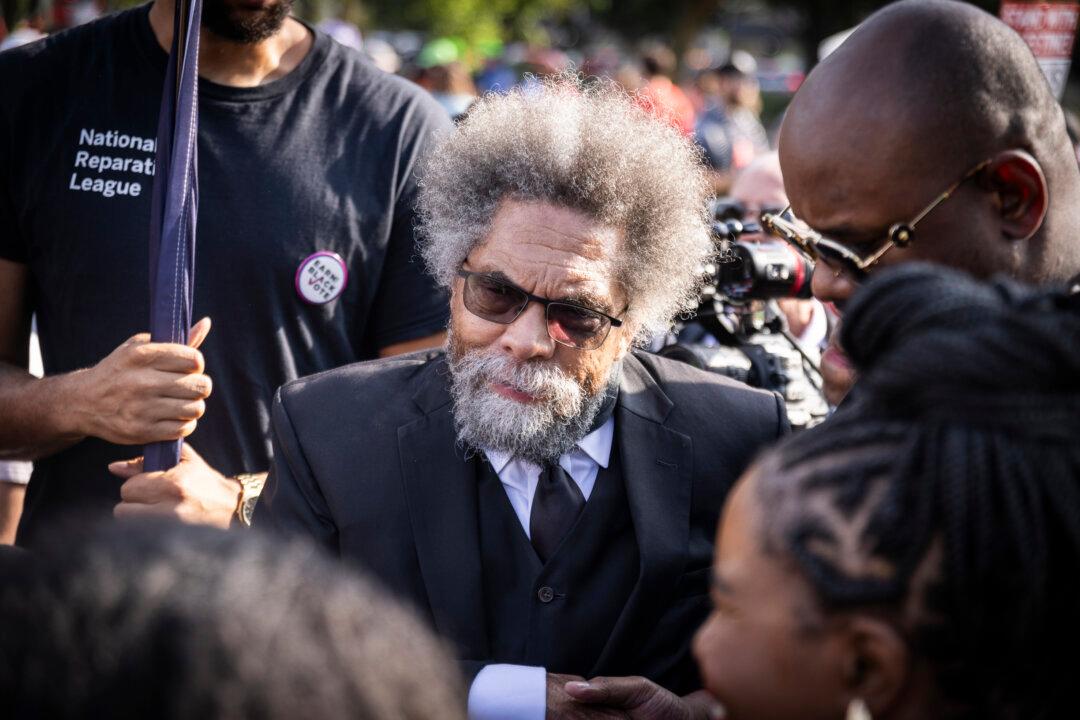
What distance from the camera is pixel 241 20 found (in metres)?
2.80

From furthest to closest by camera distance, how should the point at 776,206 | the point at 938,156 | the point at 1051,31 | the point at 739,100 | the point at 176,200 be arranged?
the point at 739,100 → the point at 1051,31 → the point at 776,206 → the point at 176,200 → the point at 938,156

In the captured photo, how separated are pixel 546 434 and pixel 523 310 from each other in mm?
304

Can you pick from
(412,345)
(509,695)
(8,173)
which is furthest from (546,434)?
(8,173)

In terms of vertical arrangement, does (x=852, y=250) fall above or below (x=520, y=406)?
above

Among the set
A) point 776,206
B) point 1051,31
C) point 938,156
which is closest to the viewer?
point 938,156

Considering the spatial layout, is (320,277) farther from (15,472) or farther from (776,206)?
(776,206)

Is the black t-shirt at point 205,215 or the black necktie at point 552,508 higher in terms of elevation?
the black t-shirt at point 205,215

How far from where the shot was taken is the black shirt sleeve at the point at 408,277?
303 cm

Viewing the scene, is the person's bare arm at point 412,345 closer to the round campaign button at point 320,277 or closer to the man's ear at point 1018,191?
the round campaign button at point 320,277

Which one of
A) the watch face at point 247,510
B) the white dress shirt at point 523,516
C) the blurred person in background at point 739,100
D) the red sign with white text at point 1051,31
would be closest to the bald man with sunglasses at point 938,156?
the white dress shirt at point 523,516

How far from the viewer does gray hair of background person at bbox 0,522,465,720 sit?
936mm

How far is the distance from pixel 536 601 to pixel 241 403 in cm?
101

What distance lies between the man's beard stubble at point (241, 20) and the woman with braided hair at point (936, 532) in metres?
2.06

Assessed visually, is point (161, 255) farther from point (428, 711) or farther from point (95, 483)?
point (428, 711)
